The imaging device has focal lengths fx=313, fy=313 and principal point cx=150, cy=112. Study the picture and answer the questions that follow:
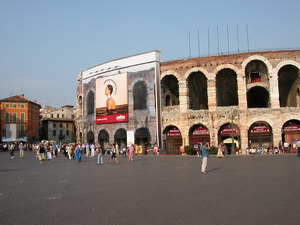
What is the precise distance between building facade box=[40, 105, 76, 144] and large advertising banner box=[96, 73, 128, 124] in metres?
39.7

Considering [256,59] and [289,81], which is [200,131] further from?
[289,81]

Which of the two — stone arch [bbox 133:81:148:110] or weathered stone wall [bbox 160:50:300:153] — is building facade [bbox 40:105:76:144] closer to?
stone arch [bbox 133:81:148:110]

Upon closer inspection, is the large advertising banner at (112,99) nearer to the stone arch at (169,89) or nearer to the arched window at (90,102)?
the arched window at (90,102)

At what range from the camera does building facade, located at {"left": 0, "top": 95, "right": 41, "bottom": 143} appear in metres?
61.3

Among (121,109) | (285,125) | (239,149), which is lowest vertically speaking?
(239,149)

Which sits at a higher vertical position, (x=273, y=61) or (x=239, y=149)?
(x=273, y=61)

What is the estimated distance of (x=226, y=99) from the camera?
38.3 m

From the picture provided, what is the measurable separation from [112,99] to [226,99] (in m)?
13.9

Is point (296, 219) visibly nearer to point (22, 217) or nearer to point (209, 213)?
A: point (209, 213)

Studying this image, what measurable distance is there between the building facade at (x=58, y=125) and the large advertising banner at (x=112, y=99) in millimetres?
39684

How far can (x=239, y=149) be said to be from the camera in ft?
106

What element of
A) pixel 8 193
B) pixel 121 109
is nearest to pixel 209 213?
pixel 8 193

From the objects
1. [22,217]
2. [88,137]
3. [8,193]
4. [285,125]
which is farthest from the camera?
[88,137]

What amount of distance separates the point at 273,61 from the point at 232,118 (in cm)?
723
